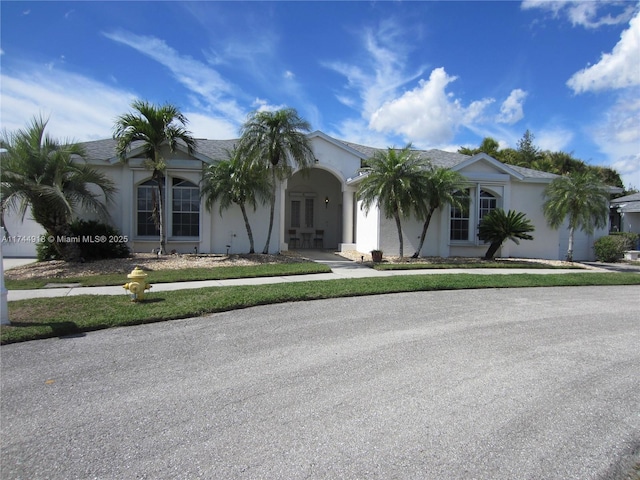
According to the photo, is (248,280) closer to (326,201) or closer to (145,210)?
(145,210)

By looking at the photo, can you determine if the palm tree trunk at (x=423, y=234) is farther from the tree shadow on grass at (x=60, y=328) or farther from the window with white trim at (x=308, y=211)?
the tree shadow on grass at (x=60, y=328)

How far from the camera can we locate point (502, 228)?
15.5 meters

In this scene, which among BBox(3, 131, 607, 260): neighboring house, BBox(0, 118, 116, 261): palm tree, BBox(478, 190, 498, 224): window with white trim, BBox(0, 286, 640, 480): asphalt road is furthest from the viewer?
BBox(478, 190, 498, 224): window with white trim

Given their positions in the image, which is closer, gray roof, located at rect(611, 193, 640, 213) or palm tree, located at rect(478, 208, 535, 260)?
palm tree, located at rect(478, 208, 535, 260)

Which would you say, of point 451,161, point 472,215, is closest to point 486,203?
point 472,215

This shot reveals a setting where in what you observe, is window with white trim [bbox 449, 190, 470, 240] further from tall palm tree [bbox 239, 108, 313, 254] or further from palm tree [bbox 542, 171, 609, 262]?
tall palm tree [bbox 239, 108, 313, 254]

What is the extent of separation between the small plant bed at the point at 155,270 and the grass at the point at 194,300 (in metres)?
1.82

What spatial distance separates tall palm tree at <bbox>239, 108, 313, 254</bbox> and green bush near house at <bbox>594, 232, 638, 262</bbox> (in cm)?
1467

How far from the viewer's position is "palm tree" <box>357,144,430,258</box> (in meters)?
14.4

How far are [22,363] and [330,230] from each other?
18805mm

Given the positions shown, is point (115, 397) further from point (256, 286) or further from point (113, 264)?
point (113, 264)

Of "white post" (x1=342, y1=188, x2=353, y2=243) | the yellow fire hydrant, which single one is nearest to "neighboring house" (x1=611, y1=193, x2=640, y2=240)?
"white post" (x1=342, y1=188, x2=353, y2=243)

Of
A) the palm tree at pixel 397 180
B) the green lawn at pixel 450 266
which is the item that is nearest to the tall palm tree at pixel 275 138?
the palm tree at pixel 397 180

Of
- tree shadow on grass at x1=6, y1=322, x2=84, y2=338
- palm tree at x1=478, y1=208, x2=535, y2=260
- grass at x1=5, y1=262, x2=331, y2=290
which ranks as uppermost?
palm tree at x1=478, y1=208, x2=535, y2=260
